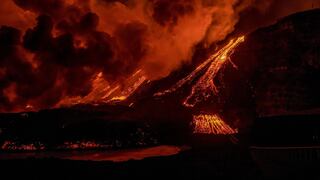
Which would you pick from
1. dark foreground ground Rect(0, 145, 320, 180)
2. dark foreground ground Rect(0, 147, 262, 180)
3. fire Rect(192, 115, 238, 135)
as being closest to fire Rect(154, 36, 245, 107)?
fire Rect(192, 115, 238, 135)

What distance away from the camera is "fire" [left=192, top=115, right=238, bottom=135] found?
194ft

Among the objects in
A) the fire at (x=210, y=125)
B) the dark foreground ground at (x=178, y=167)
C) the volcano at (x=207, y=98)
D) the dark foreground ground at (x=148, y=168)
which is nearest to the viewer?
the dark foreground ground at (x=178, y=167)

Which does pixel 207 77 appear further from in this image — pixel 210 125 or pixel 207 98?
pixel 210 125

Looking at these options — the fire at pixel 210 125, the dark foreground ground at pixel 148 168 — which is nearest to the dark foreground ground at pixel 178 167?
the dark foreground ground at pixel 148 168

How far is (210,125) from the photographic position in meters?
60.7

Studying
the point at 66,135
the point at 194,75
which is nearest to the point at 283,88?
the point at 194,75

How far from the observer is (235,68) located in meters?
72.4

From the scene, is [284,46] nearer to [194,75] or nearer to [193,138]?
[194,75]

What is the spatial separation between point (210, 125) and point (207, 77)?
37.8ft

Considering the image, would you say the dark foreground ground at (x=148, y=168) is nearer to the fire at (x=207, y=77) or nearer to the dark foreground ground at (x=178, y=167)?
the dark foreground ground at (x=178, y=167)

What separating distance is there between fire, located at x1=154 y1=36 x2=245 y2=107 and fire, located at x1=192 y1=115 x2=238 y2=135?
332 centimetres

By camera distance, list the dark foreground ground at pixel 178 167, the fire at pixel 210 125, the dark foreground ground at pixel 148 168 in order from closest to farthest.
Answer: the dark foreground ground at pixel 178 167 → the dark foreground ground at pixel 148 168 → the fire at pixel 210 125

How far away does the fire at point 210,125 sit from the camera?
59.2m

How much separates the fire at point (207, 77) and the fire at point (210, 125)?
10.9ft
